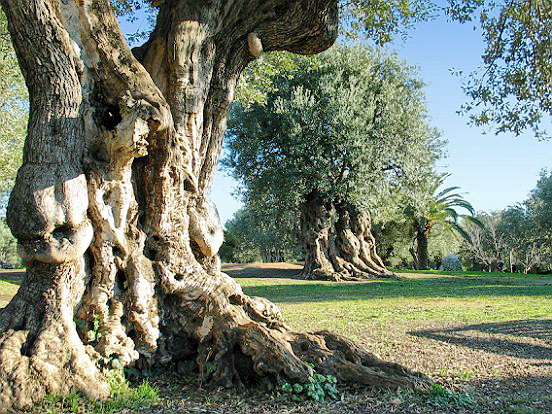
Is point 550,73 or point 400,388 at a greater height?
point 550,73

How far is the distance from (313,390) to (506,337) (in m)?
4.75

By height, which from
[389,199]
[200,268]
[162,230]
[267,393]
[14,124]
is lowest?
[267,393]

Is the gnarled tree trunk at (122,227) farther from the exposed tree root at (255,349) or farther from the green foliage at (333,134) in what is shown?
the green foliage at (333,134)

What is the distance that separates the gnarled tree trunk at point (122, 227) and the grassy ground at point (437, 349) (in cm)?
33

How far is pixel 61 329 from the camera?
459 cm

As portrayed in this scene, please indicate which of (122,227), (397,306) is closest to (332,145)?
(397,306)

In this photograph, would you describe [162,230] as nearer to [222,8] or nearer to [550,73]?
[222,8]

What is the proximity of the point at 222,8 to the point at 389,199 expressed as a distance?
18364 mm

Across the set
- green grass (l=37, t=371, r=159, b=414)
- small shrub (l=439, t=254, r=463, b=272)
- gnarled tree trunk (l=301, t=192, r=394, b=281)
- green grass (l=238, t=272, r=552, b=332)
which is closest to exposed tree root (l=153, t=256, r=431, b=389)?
green grass (l=37, t=371, r=159, b=414)

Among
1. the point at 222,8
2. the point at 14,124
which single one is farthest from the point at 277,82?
the point at 222,8

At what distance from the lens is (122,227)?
531 cm

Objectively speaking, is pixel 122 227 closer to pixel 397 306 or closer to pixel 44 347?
pixel 44 347

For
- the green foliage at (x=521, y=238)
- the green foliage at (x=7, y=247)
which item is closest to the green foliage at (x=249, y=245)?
the green foliage at (x=521, y=238)

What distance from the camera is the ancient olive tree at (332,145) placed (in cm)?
2139
